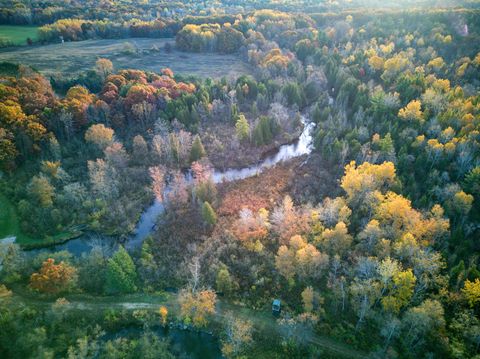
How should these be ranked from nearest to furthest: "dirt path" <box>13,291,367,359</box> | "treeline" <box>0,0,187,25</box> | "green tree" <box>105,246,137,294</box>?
"dirt path" <box>13,291,367,359</box>
"green tree" <box>105,246,137,294</box>
"treeline" <box>0,0,187,25</box>

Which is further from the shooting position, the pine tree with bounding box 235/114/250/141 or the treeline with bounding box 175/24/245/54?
the treeline with bounding box 175/24/245/54

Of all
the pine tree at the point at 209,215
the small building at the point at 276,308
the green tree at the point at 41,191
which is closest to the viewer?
the small building at the point at 276,308

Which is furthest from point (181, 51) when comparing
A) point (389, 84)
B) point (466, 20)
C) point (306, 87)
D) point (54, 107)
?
point (466, 20)

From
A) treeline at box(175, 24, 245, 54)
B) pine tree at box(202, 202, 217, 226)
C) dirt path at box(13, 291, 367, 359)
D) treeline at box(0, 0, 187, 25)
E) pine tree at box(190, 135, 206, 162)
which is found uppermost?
treeline at box(0, 0, 187, 25)

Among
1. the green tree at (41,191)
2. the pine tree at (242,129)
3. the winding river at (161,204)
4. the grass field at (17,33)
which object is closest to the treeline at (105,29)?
the grass field at (17,33)

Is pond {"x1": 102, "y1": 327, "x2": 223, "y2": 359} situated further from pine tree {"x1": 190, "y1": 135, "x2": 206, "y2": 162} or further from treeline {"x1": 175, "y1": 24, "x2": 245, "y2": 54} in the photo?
treeline {"x1": 175, "y1": 24, "x2": 245, "y2": 54}

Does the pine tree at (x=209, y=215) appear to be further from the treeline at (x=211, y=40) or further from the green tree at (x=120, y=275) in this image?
the treeline at (x=211, y=40)

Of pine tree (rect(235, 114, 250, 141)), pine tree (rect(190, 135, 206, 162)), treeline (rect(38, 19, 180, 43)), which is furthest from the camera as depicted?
treeline (rect(38, 19, 180, 43))

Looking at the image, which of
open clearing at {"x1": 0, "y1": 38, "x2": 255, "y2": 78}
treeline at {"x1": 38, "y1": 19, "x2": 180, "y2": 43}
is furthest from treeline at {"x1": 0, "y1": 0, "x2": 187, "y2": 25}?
open clearing at {"x1": 0, "y1": 38, "x2": 255, "y2": 78}
